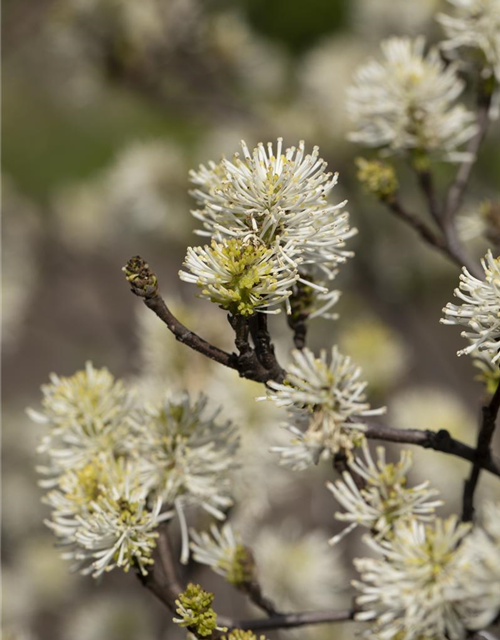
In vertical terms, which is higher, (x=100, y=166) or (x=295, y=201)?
(x=100, y=166)

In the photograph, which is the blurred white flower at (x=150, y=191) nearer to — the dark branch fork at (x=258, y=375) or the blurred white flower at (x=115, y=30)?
the blurred white flower at (x=115, y=30)

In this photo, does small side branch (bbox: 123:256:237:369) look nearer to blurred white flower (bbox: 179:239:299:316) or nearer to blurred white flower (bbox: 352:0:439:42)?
blurred white flower (bbox: 179:239:299:316)

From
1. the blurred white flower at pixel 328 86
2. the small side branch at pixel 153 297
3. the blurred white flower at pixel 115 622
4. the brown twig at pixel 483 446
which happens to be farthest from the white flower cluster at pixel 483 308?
the blurred white flower at pixel 328 86

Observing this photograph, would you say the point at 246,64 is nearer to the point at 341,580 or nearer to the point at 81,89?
the point at 81,89

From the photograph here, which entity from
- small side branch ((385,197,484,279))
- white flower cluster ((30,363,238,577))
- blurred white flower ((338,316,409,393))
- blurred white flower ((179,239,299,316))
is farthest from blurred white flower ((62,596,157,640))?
blurred white flower ((179,239,299,316))

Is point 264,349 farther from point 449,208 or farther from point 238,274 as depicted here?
point 449,208

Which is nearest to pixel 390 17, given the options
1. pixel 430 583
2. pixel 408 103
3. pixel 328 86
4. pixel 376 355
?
pixel 328 86

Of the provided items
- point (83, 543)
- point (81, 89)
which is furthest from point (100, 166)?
point (83, 543)
